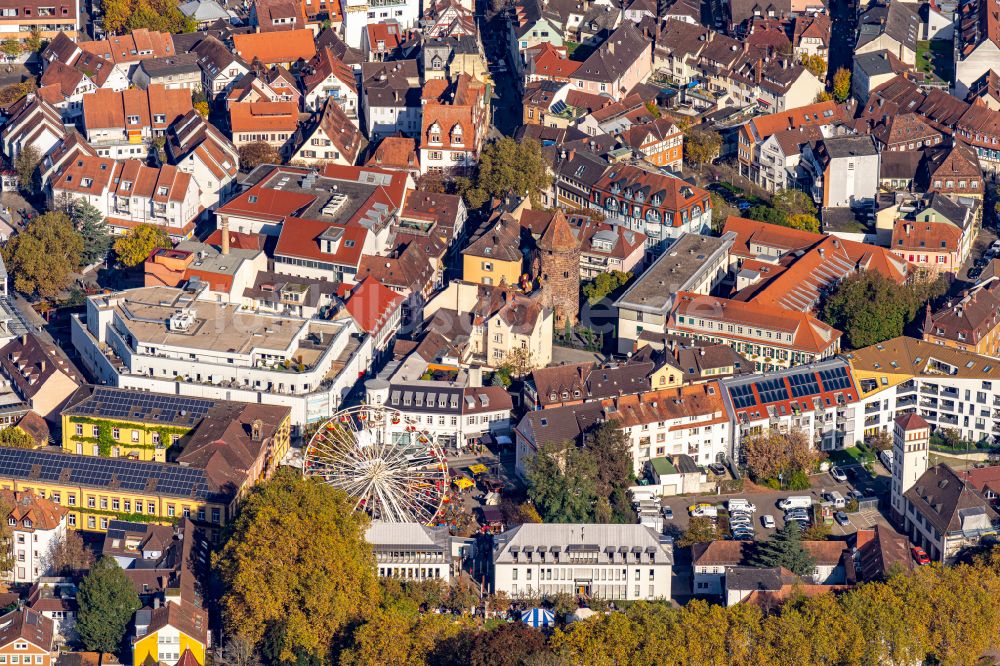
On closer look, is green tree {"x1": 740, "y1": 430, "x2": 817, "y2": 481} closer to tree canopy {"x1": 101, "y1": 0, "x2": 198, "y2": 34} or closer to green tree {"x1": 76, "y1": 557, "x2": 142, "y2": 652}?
green tree {"x1": 76, "y1": 557, "x2": 142, "y2": 652}

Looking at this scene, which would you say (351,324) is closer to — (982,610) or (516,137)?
(516,137)

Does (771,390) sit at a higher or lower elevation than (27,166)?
lower

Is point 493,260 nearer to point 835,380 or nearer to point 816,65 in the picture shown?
point 835,380

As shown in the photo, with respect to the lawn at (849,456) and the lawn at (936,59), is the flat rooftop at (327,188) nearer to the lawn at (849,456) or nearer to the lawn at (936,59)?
the lawn at (849,456)

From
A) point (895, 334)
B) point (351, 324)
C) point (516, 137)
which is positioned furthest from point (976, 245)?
point (351, 324)

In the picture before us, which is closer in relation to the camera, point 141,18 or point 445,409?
point 445,409

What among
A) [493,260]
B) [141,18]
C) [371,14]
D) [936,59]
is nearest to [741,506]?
[493,260]
